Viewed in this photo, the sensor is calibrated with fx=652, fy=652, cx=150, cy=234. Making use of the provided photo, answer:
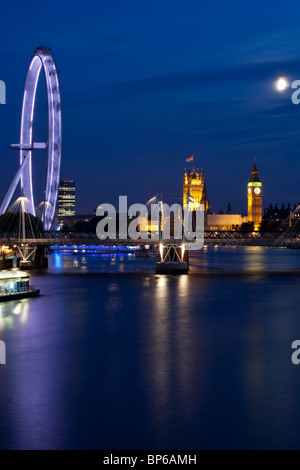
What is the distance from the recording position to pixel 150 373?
13.7m

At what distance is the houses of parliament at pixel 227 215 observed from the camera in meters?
126

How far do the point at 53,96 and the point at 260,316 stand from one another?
2472cm

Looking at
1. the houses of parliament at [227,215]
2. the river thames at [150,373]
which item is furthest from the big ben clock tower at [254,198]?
the river thames at [150,373]

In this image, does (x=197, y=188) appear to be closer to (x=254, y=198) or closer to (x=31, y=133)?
(x=254, y=198)

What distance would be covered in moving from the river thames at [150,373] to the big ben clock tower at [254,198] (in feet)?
337

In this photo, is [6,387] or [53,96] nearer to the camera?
[6,387]

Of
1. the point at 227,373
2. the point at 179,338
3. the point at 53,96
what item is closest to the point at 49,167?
the point at 53,96

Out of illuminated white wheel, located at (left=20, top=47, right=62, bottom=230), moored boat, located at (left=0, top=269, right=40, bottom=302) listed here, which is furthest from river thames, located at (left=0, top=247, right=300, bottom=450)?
illuminated white wheel, located at (left=20, top=47, right=62, bottom=230)

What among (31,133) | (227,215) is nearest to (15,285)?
(31,133)

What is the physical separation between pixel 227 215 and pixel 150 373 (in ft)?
379

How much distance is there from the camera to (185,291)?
1137 inches

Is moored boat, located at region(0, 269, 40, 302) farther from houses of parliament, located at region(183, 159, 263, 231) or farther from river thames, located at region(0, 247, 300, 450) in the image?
houses of parliament, located at region(183, 159, 263, 231)

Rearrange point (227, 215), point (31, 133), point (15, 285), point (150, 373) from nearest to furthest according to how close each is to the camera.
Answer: point (150, 373) → point (15, 285) → point (31, 133) → point (227, 215)
